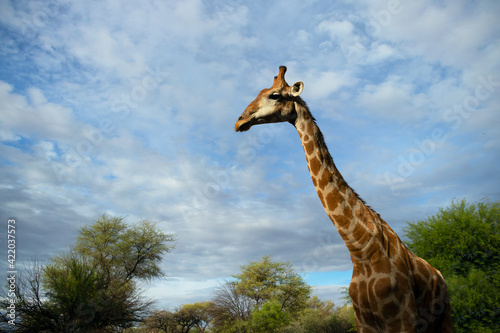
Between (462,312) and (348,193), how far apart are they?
12697 mm

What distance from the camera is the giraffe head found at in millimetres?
5672

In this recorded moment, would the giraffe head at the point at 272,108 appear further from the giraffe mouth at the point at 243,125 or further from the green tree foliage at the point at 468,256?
the green tree foliage at the point at 468,256

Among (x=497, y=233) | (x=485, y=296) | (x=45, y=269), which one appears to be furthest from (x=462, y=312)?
(x=45, y=269)

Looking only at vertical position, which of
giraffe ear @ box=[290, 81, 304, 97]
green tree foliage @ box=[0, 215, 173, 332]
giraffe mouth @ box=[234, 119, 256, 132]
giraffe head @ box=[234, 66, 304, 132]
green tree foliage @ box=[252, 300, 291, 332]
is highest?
giraffe ear @ box=[290, 81, 304, 97]

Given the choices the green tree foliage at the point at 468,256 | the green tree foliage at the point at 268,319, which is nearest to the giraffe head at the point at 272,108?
the green tree foliage at the point at 468,256

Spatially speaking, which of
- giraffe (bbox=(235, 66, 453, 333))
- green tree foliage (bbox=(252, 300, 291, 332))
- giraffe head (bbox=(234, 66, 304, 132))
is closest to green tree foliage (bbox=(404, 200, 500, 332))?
giraffe (bbox=(235, 66, 453, 333))

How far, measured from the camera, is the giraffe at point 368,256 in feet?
14.6

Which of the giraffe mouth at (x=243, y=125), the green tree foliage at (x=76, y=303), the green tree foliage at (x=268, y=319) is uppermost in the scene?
the giraffe mouth at (x=243, y=125)

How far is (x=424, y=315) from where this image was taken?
4.83 meters

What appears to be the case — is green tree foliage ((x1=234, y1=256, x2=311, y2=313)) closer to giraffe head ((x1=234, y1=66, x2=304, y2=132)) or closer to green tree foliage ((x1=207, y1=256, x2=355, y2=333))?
green tree foliage ((x1=207, y1=256, x2=355, y2=333))

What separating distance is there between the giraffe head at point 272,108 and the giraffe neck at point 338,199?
24cm

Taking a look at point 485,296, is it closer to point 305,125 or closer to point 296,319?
point 305,125

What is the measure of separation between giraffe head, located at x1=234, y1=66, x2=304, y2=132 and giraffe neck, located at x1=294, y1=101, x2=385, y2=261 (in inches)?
9.5

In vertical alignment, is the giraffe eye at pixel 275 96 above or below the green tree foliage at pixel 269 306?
above
